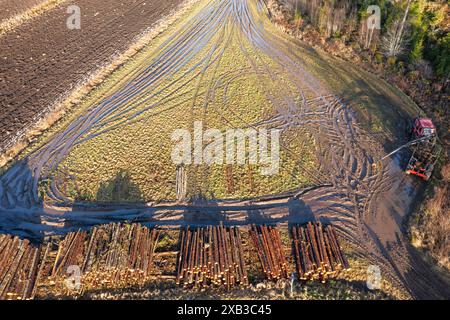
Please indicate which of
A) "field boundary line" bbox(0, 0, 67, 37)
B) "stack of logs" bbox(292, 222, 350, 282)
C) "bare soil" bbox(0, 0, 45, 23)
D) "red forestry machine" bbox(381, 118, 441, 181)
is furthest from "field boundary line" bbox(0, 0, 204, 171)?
"red forestry machine" bbox(381, 118, 441, 181)

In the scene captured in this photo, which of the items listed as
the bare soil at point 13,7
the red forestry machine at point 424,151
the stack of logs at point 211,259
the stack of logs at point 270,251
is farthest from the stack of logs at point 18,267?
the bare soil at point 13,7

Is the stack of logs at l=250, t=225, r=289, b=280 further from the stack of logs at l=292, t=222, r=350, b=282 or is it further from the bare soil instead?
the bare soil

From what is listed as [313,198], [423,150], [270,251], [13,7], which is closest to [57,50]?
[13,7]

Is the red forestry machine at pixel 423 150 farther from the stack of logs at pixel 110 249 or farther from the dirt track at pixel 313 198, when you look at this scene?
the stack of logs at pixel 110 249

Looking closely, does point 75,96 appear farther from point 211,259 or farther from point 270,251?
point 270,251
